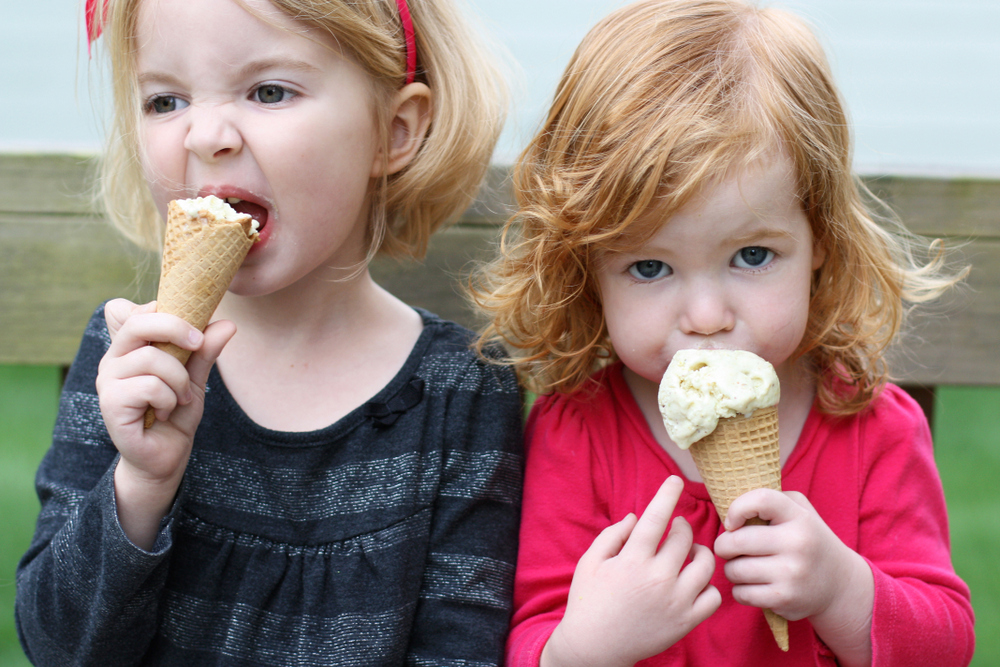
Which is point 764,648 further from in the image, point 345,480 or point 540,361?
point 345,480

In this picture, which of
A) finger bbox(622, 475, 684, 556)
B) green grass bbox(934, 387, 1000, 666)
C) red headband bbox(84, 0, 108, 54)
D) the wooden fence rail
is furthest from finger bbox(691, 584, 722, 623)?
green grass bbox(934, 387, 1000, 666)

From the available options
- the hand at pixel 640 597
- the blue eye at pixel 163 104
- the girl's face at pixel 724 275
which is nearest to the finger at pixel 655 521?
the hand at pixel 640 597

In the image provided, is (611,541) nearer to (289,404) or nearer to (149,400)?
(289,404)

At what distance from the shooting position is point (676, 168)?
5.65 feet

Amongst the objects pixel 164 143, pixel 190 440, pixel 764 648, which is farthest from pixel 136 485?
pixel 764 648

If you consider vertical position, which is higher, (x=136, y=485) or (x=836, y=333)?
(x=836, y=333)

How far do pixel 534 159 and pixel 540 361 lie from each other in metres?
0.47

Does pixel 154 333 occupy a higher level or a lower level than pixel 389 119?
lower

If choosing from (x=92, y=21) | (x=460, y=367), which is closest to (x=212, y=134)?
(x=92, y=21)

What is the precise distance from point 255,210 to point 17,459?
3116 millimetres

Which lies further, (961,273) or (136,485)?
(961,273)

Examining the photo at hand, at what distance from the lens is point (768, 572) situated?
1652 mm

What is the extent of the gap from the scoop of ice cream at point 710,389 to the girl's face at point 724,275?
0.08m

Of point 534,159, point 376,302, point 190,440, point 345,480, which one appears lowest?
point 345,480
